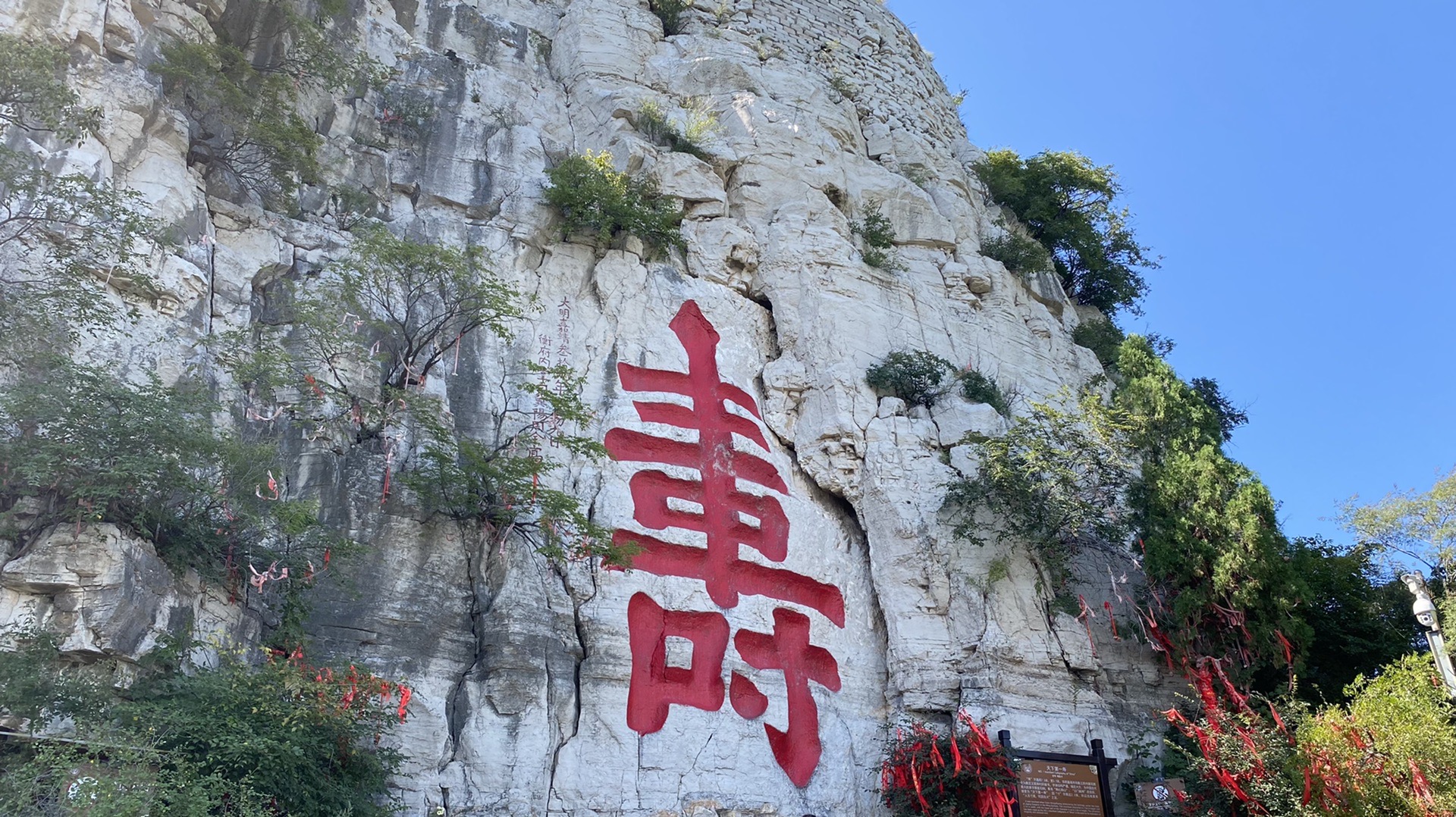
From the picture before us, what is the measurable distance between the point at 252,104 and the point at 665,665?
22.2 ft

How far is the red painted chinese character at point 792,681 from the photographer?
9.25 metres

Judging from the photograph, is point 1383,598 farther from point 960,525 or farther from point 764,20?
Answer: point 764,20

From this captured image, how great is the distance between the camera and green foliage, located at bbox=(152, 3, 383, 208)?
32.6ft

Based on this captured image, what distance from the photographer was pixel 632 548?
907 cm

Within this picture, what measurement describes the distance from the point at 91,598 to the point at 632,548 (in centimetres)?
404

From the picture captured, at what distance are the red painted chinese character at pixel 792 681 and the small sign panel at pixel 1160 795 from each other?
2.76 metres

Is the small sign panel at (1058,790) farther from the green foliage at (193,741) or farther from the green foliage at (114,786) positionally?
the green foliage at (114,786)

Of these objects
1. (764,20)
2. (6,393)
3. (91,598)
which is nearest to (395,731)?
(91,598)

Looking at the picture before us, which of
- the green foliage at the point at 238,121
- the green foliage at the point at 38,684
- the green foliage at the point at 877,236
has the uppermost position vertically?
the green foliage at the point at 877,236

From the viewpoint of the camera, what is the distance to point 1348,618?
10.8m

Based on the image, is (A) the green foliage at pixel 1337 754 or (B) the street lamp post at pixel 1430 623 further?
(A) the green foliage at pixel 1337 754

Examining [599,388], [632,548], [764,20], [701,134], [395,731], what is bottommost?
[395,731]

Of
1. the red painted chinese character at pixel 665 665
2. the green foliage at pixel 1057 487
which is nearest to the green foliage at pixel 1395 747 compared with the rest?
the green foliage at pixel 1057 487

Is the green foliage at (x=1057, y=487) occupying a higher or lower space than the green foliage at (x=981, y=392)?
lower
